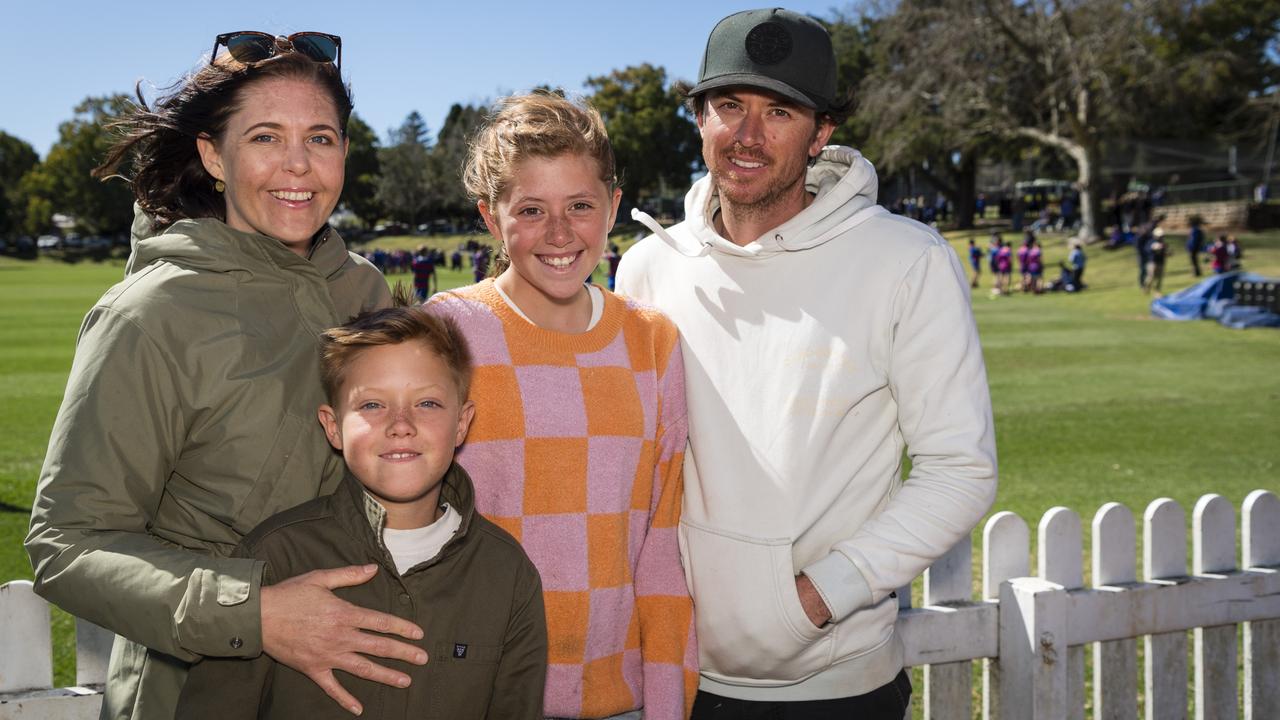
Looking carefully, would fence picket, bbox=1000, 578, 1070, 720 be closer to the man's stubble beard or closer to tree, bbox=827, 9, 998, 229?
the man's stubble beard

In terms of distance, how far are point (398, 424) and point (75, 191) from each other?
9960 cm

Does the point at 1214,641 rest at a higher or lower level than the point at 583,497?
lower

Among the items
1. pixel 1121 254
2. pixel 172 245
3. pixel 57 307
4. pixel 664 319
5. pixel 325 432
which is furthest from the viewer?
pixel 1121 254

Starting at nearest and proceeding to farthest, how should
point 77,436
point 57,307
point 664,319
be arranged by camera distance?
point 77,436 < point 664,319 < point 57,307

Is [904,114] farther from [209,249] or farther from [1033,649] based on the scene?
[209,249]

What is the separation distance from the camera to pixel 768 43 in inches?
110

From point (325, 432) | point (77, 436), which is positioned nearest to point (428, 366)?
point (325, 432)

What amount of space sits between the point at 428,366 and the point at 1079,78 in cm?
4245

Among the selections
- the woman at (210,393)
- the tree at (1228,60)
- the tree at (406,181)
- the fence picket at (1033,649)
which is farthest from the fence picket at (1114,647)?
the tree at (406,181)

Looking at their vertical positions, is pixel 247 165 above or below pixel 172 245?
above

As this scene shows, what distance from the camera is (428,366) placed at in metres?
2.33

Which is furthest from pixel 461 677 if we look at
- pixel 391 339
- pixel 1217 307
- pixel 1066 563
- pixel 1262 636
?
pixel 1217 307

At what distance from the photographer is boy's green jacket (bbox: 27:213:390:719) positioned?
194 cm

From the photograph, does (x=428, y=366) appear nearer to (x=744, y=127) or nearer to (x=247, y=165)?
(x=247, y=165)
